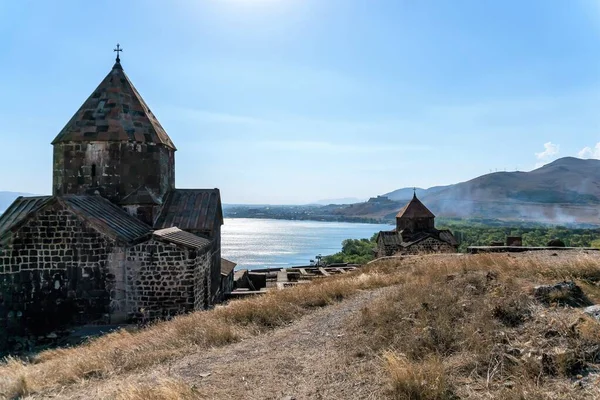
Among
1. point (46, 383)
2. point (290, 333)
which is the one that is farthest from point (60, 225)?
point (290, 333)

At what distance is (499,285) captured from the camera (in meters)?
6.42

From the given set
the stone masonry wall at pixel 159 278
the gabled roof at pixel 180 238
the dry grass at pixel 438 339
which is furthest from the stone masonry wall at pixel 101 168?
the dry grass at pixel 438 339

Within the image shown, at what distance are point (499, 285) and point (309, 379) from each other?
362 cm

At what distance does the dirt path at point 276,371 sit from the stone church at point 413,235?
73.5 ft

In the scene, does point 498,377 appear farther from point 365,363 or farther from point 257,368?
point 257,368

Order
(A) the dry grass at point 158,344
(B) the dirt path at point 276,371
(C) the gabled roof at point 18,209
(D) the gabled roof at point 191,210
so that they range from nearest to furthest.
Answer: (B) the dirt path at point 276,371 → (A) the dry grass at point 158,344 → (C) the gabled roof at point 18,209 → (D) the gabled roof at point 191,210

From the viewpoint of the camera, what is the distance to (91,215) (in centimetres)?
998

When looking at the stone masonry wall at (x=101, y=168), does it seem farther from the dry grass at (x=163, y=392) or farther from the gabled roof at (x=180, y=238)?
the dry grass at (x=163, y=392)

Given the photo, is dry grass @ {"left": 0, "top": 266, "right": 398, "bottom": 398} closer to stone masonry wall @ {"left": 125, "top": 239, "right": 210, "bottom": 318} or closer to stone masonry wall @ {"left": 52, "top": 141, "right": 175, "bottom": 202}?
stone masonry wall @ {"left": 125, "top": 239, "right": 210, "bottom": 318}

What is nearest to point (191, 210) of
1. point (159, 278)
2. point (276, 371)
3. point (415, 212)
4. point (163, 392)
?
point (159, 278)

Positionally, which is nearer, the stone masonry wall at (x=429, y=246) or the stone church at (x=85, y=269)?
the stone church at (x=85, y=269)

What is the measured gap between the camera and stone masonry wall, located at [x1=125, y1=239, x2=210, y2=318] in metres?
9.99

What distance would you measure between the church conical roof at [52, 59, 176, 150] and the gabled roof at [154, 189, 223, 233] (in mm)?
1720

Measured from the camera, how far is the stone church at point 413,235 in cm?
2750
